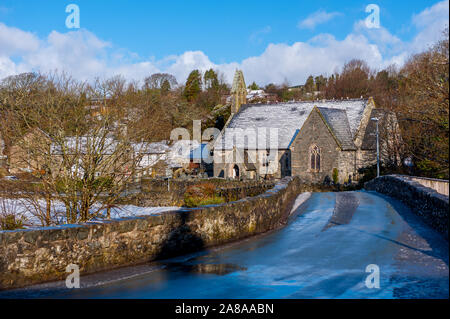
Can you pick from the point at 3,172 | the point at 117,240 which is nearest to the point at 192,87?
the point at 3,172

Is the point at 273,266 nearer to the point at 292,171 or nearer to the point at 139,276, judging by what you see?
the point at 139,276

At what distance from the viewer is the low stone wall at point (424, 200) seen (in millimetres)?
10663

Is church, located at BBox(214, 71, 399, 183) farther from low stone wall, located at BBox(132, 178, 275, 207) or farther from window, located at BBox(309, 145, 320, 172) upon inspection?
low stone wall, located at BBox(132, 178, 275, 207)

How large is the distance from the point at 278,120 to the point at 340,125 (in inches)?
346

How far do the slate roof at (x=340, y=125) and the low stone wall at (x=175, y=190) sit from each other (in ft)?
48.8

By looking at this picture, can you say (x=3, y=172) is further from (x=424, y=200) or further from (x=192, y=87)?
(x=192, y=87)

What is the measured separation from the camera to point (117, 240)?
900 cm

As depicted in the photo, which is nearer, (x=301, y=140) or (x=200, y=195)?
(x=200, y=195)

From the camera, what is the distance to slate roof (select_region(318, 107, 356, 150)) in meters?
45.8

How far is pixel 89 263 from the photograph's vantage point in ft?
28.0

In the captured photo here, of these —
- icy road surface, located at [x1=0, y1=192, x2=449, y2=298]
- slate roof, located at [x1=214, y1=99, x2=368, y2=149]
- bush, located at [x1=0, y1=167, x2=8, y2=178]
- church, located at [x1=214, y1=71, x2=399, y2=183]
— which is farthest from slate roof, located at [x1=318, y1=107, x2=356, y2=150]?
bush, located at [x1=0, y1=167, x2=8, y2=178]

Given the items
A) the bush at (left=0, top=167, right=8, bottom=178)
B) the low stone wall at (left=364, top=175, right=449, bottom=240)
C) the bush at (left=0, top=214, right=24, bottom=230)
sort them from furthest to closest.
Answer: the bush at (left=0, top=167, right=8, bottom=178), the bush at (left=0, top=214, right=24, bottom=230), the low stone wall at (left=364, top=175, right=449, bottom=240)

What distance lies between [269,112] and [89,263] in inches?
1935

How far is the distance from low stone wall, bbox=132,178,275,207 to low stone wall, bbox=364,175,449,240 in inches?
470
